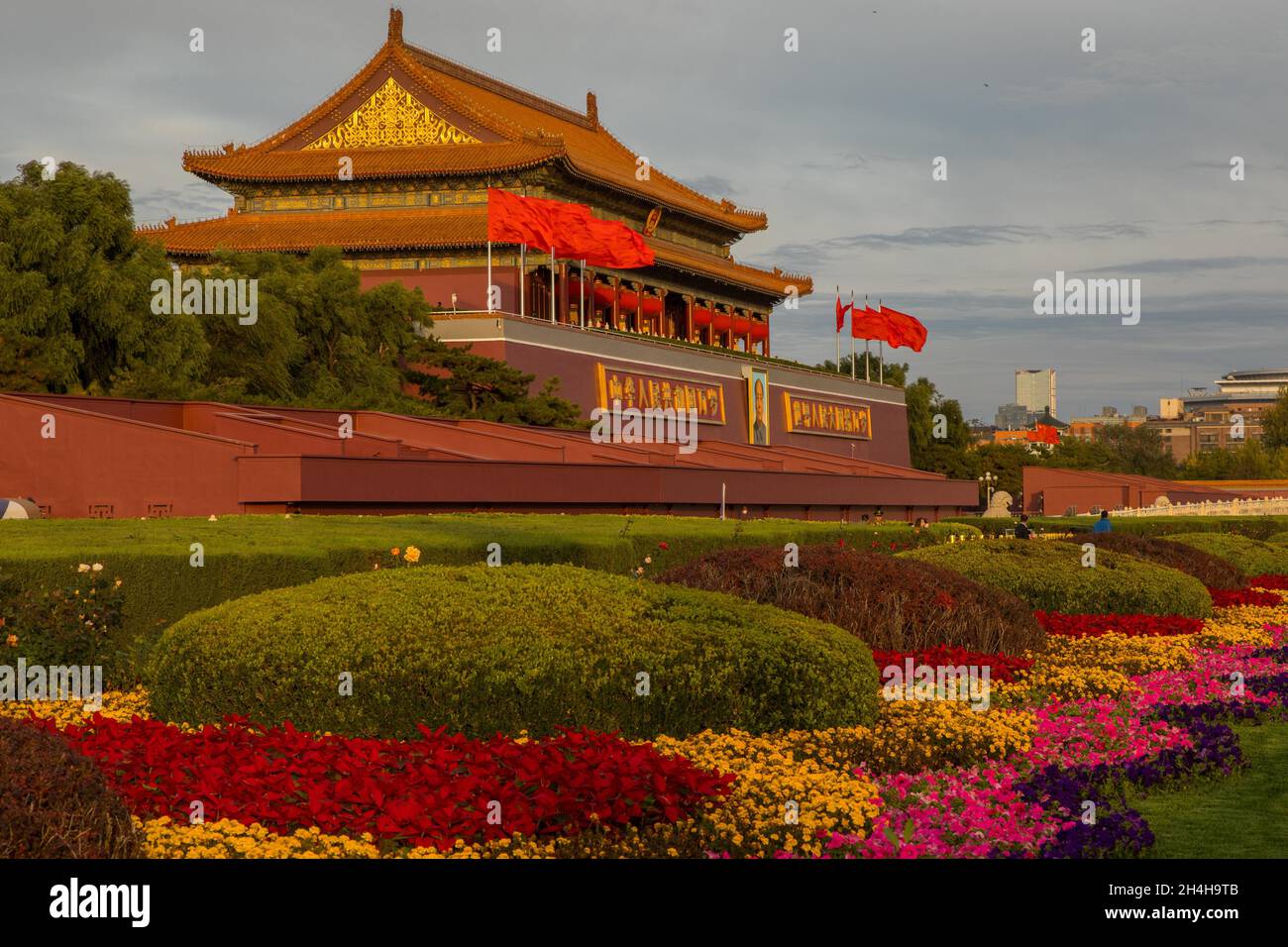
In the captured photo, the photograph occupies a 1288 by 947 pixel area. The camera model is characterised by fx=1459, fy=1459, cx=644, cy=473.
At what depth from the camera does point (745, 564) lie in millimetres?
14867

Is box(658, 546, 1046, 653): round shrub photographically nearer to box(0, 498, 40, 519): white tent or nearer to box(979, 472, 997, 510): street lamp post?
box(0, 498, 40, 519): white tent

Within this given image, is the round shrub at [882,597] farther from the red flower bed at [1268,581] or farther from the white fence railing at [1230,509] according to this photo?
the white fence railing at [1230,509]

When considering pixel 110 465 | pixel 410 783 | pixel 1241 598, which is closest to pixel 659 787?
pixel 410 783

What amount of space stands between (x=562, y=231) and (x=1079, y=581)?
30.0 meters

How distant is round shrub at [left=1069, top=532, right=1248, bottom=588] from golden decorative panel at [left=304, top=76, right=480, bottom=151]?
123ft

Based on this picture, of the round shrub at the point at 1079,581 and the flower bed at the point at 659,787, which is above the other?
the round shrub at the point at 1079,581

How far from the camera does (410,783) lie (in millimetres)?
7750

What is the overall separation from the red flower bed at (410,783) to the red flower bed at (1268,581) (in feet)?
61.0

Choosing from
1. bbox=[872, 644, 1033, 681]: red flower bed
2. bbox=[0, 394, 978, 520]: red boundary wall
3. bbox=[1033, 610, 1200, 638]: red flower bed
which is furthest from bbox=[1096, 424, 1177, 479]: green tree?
bbox=[872, 644, 1033, 681]: red flower bed

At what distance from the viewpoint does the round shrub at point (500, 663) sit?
9.34m

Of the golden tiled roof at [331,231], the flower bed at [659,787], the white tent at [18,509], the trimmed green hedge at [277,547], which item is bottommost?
the flower bed at [659,787]

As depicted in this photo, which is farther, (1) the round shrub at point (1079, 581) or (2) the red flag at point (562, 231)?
(2) the red flag at point (562, 231)

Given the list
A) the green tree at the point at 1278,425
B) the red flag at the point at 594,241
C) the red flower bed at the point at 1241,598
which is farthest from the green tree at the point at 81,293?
the green tree at the point at 1278,425
